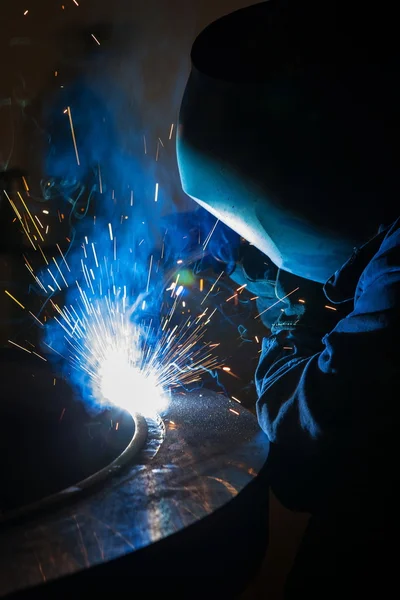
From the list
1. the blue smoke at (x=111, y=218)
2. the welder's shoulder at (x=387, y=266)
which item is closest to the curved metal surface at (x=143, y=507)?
the welder's shoulder at (x=387, y=266)

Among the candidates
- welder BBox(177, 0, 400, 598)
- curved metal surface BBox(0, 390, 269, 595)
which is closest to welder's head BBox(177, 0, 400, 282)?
welder BBox(177, 0, 400, 598)

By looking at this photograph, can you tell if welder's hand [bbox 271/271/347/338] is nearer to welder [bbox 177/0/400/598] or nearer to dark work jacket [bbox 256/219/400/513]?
welder [bbox 177/0/400/598]

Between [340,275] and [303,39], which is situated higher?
[303,39]

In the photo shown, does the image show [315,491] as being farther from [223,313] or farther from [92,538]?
[223,313]

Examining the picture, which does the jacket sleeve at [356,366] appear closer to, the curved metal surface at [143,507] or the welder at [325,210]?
the welder at [325,210]

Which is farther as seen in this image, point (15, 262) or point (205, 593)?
point (15, 262)

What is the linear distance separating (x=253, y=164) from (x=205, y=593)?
1168mm

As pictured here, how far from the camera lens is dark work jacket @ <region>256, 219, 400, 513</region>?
104 centimetres

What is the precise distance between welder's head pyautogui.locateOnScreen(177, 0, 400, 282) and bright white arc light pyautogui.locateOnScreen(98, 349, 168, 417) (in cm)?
93

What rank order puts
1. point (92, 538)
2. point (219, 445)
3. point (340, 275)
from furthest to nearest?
point (219, 445) → point (340, 275) → point (92, 538)

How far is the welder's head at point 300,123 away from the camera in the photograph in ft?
3.99

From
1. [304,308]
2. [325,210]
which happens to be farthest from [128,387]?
[325,210]

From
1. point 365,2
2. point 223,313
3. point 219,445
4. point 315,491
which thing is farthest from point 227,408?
point 365,2

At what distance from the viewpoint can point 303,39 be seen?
1.29 metres
